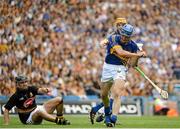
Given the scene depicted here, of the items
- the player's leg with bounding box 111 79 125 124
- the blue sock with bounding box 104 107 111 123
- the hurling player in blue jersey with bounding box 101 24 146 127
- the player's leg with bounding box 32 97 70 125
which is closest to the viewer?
the player's leg with bounding box 111 79 125 124

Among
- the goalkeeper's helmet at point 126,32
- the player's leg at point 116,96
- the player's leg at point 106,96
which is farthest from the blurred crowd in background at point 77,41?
the player's leg at point 116,96

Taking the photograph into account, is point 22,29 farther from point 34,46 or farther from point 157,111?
point 157,111

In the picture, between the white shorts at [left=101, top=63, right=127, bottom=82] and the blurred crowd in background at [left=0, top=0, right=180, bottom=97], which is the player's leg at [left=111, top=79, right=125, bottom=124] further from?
the blurred crowd in background at [left=0, top=0, right=180, bottom=97]

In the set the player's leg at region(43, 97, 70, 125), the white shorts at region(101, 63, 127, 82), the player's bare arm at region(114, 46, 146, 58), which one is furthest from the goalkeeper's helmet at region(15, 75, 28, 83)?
the player's bare arm at region(114, 46, 146, 58)

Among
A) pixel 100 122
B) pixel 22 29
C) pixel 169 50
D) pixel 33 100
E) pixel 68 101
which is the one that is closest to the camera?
pixel 33 100

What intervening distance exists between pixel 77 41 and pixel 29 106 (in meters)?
15.1

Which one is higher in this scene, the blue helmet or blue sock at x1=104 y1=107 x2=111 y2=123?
the blue helmet

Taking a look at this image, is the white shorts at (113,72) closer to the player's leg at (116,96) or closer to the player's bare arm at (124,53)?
the player's leg at (116,96)

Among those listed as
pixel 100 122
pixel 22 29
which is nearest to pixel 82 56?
pixel 22 29

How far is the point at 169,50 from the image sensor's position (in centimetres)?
3300

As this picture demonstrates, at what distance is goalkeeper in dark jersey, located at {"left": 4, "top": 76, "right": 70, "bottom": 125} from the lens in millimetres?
15992

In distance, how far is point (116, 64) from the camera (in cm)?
1580

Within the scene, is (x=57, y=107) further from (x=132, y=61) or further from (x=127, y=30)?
(x=127, y=30)

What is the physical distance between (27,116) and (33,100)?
0.39 meters
